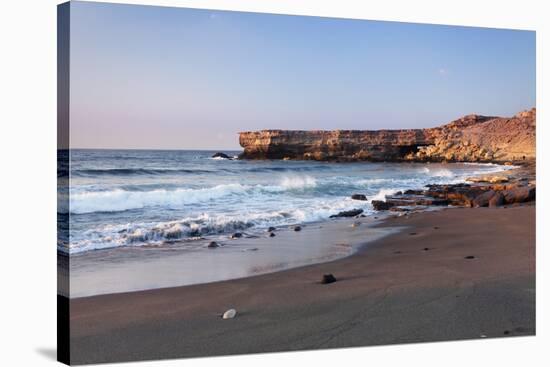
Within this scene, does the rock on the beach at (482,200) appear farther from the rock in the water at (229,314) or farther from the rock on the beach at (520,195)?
the rock in the water at (229,314)

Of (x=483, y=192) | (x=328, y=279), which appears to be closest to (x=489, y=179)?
(x=483, y=192)

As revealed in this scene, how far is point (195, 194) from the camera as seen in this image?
6.71m

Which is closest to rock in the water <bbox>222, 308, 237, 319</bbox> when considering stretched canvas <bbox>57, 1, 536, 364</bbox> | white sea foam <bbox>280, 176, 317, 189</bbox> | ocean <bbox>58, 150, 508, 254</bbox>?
stretched canvas <bbox>57, 1, 536, 364</bbox>

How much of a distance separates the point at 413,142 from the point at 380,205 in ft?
2.32

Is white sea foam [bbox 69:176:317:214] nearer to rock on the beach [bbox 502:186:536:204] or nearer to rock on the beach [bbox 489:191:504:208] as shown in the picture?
rock on the beach [bbox 489:191:504:208]

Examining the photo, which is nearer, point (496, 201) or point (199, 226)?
point (199, 226)

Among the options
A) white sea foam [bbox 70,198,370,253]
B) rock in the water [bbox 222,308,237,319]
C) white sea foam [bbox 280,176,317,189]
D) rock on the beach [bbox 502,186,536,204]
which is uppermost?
white sea foam [bbox 280,176,317,189]

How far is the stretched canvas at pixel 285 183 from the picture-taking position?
20.5 ft

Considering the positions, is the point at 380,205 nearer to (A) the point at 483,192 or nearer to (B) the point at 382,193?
Result: (B) the point at 382,193

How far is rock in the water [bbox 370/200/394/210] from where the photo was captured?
7.61 meters

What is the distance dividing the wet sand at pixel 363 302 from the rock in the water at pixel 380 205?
0.17m

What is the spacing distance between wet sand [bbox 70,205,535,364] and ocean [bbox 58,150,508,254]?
45 centimetres

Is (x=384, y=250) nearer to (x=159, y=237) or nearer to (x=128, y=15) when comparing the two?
(x=159, y=237)
